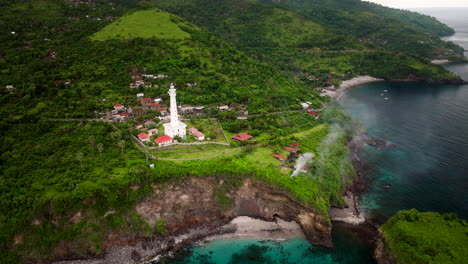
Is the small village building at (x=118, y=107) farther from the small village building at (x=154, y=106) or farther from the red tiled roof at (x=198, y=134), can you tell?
the red tiled roof at (x=198, y=134)

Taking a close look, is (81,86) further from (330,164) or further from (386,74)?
(386,74)

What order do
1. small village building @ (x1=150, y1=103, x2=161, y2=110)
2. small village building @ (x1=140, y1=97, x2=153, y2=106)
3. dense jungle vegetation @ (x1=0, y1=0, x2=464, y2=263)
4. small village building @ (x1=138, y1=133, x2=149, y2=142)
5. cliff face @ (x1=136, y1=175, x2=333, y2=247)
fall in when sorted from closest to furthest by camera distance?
dense jungle vegetation @ (x1=0, y1=0, x2=464, y2=263) < cliff face @ (x1=136, y1=175, x2=333, y2=247) < small village building @ (x1=138, y1=133, x2=149, y2=142) < small village building @ (x1=150, y1=103, x2=161, y2=110) < small village building @ (x1=140, y1=97, x2=153, y2=106)

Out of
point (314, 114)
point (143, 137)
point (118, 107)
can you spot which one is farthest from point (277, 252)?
point (118, 107)

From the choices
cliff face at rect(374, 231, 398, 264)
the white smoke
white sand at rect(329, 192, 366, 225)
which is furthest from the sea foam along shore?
cliff face at rect(374, 231, 398, 264)

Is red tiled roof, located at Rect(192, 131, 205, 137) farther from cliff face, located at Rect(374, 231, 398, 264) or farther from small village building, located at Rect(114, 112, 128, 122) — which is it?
cliff face, located at Rect(374, 231, 398, 264)

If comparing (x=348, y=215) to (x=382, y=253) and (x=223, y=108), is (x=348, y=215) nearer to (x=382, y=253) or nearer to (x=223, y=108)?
(x=382, y=253)

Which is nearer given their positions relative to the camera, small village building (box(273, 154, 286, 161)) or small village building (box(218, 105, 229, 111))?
small village building (box(273, 154, 286, 161))

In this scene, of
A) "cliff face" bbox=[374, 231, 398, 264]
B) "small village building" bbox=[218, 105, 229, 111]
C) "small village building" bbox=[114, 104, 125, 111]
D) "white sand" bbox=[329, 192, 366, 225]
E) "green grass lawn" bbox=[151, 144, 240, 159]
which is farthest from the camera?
"small village building" bbox=[218, 105, 229, 111]
